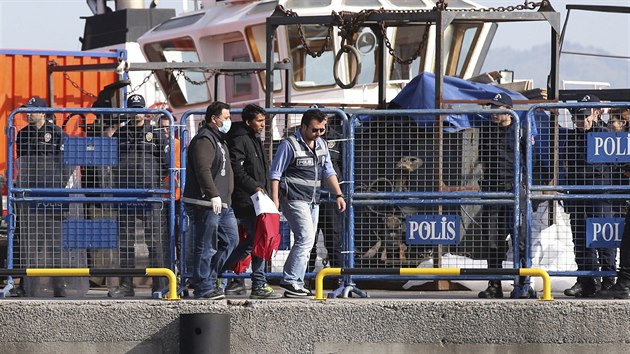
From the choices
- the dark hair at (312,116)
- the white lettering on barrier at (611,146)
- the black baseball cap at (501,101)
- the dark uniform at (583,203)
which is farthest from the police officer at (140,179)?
the white lettering on barrier at (611,146)

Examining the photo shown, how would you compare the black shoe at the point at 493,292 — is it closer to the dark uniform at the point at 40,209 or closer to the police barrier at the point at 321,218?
the police barrier at the point at 321,218

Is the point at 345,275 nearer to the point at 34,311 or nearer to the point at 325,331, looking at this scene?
the point at 325,331

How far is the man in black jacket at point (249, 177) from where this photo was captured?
1130cm

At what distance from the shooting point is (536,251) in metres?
11.5

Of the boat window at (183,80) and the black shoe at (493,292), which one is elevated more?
the boat window at (183,80)

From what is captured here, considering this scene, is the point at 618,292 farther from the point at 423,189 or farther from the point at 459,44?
the point at 459,44

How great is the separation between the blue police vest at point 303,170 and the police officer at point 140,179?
46.2 inches

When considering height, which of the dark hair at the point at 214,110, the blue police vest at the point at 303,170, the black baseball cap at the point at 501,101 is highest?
the black baseball cap at the point at 501,101

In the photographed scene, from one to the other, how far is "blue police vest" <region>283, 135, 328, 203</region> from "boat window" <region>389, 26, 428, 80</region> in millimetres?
10204

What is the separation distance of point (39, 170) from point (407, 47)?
35.9 ft

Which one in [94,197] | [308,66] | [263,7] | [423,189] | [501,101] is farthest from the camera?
[263,7]

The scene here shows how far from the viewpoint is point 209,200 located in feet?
35.9

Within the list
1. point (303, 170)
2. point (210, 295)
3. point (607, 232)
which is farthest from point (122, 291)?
point (607, 232)

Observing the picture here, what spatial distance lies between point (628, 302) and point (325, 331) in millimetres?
2411
